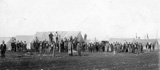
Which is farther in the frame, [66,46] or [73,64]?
[66,46]

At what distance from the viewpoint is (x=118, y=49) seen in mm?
54312

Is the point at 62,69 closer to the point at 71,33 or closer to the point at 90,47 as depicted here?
the point at 90,47

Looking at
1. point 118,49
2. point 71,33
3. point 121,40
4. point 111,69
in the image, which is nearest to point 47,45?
point 118,49

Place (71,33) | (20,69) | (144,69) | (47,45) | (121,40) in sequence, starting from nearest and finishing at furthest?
1. (20,69)
2. (144,69)
3. (47,45)
4. (71,33)
5. (121,40)

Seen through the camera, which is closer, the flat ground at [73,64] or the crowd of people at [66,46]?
the flat ground at [73,64]

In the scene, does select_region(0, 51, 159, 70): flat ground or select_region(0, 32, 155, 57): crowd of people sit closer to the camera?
select_region(0, 51, 159, 70): flat ground

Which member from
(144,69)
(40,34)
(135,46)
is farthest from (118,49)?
(144,69)

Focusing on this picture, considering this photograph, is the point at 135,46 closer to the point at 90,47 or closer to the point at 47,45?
the point at 90,47

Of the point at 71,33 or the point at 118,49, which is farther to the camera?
the point at 71,33

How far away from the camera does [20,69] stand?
17.1 m

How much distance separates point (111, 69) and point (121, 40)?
78490mm

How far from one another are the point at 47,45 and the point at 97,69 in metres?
30.2

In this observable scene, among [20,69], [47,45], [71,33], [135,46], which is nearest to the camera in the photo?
[20,69]

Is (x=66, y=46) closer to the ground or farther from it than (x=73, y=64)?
farther from it
